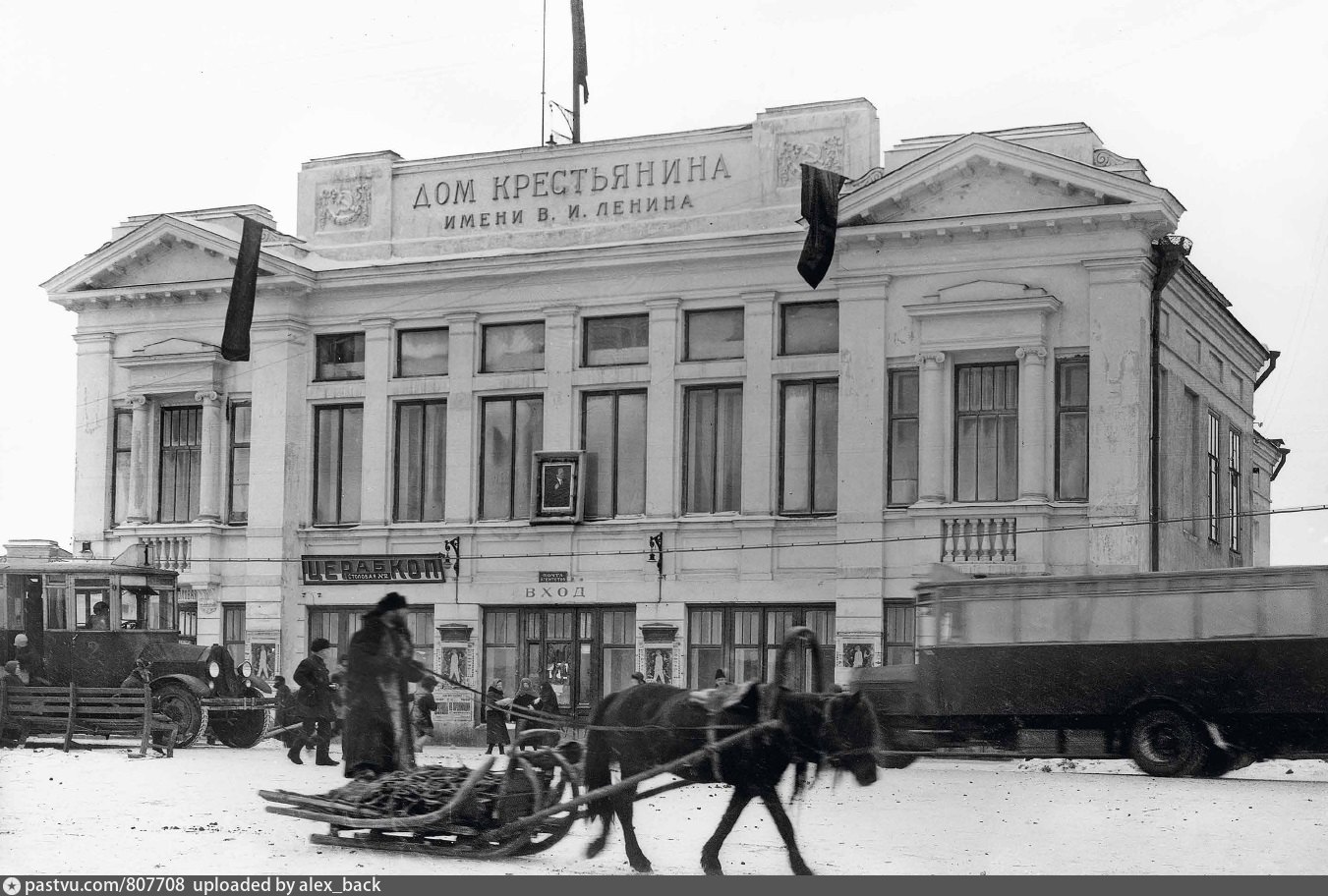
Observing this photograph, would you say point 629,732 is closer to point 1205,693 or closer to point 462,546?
point 1205,693

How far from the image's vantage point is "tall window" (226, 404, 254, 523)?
30.4 metres

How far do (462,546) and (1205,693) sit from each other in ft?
42.2

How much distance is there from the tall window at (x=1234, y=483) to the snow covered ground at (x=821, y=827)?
8.38m

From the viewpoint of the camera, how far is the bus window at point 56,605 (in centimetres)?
2702

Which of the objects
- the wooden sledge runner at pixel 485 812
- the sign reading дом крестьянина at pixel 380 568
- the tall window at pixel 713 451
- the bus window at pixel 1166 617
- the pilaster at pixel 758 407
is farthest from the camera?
the sign reading дом крестьянина at pixel 380 568

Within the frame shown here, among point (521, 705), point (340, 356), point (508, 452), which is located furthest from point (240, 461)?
point (521, 705)

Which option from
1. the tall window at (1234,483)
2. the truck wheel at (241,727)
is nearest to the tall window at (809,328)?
the tall window at (1234,483)

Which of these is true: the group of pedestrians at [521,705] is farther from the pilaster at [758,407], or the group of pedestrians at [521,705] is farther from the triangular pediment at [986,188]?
the triangular pediment at [986,188]

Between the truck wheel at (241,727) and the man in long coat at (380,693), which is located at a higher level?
the man in long coat at (380,693)

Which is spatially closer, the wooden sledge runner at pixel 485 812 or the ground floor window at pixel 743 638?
the wooden sledge runner at pixel 485 812

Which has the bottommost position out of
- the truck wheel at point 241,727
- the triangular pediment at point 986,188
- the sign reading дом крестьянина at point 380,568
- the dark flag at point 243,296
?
the truck wheel at point 241,727

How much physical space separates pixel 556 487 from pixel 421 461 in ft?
8.67

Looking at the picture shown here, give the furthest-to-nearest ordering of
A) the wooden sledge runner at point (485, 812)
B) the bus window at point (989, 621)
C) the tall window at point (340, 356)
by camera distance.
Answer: the tall window at point (340, 356) < the bus window at point (989, 621) < the wooden sledge runner at point (485, 812)

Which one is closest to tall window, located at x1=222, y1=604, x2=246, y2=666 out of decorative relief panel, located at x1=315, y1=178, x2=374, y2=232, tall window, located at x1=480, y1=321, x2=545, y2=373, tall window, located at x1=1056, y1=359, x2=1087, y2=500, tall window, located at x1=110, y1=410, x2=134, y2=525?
tall window, located at x1=110, y1=410, x2=134, y2=525
